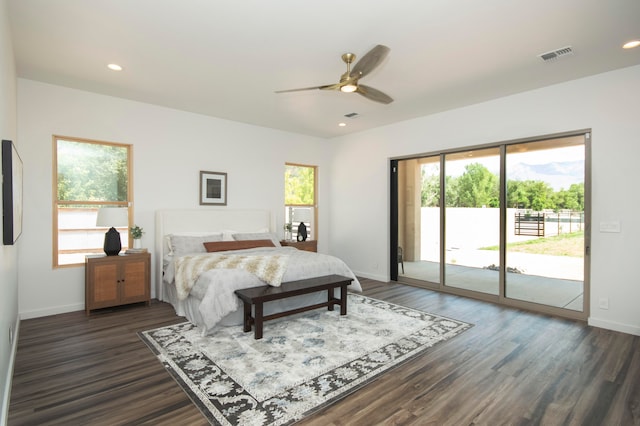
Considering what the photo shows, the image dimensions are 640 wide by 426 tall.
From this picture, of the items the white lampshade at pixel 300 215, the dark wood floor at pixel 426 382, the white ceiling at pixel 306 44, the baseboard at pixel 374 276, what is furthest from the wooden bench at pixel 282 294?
the white ceiling at pixel 306 44

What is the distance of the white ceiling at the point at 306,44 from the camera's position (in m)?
2.59

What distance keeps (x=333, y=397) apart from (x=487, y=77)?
151 inches

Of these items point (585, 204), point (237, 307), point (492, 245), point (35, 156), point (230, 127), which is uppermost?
point (230, 127)

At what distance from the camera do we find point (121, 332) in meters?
3.58

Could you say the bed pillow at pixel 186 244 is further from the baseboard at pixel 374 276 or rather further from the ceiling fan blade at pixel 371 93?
the ceiling fan blade at pixel 371 93

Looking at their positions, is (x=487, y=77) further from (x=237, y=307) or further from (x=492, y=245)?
(x=237, y=307)

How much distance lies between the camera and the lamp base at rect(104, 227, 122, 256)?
439 centimetres

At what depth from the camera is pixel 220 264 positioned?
390 cm

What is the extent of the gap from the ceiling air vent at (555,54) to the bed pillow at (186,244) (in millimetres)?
4884

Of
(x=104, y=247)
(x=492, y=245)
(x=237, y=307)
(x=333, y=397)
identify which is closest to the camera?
(x=333, y=397)

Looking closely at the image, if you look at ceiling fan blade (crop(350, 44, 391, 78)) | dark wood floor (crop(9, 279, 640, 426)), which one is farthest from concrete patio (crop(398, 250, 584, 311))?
ceiling fan blade (crop(350, 44, 391, 78))

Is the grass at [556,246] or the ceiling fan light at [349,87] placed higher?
the ceiling fan light at [349,87]

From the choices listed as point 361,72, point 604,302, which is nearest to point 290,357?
point 361,72

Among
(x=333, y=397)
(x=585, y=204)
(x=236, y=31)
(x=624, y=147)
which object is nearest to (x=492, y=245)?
(x=585, y=204)
